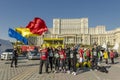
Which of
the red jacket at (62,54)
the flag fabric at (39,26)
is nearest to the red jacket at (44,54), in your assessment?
the red jacket at (62,54)

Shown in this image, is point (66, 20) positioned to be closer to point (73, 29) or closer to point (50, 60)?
point (73, 29)

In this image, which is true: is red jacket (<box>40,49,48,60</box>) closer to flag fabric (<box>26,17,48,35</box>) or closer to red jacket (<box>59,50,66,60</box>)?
→ red jacket (<box>59,50,66,60</box>)

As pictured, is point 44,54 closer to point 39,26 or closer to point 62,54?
point 62,54

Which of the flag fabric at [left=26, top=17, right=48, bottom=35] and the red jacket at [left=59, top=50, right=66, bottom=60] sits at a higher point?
the flag fabric at [left=26, top=17, right=48, bottom=35]

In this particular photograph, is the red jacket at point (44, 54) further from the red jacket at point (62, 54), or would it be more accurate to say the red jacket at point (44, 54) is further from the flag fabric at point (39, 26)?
the flag fabric at point (39, 26)

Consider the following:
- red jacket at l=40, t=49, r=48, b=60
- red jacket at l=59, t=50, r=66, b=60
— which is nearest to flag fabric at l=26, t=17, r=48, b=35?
red jacket at l=59, t=50, r=66, b=60

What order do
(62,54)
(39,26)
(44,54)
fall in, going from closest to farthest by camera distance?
(44,54) → (62,54) → (39,26)

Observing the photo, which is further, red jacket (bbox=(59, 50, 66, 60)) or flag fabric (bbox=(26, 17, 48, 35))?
flag fabric (bbox=(26, 17, 48, 35))

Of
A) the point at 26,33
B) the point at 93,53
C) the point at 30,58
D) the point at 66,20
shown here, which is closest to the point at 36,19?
the point at 26,33

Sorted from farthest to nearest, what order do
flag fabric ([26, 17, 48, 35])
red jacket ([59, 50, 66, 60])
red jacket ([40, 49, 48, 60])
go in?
1. flag fabric ([26, 17, 48, 35])
2. red jacket ([59, 50, 66, 60])
3. red jacket ([40, 49, 48, 60])

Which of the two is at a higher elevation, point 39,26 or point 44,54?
point 39,26

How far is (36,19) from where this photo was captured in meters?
26.4

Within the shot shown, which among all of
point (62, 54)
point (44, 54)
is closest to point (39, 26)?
point (62, 54)

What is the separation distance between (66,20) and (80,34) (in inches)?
764
